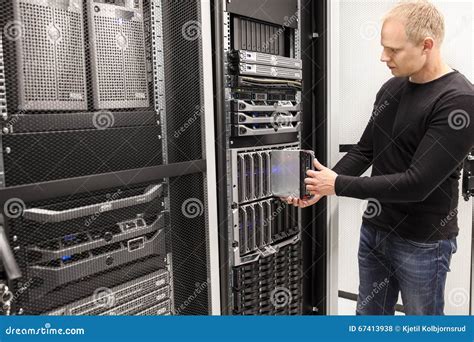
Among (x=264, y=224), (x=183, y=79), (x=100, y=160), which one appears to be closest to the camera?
(x=100, y=160)

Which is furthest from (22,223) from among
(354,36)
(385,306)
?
(354,36)

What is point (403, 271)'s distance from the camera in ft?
6.04

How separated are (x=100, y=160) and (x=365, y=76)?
2003mm

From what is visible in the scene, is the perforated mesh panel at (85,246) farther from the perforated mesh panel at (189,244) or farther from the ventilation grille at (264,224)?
the ventilation grille at (264,224)

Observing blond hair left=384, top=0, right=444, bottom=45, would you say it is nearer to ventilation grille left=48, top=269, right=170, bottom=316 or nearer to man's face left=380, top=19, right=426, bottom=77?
man's face left=380, top=19, right=426, bottom=77

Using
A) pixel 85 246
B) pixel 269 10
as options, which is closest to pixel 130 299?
pixel 85 246

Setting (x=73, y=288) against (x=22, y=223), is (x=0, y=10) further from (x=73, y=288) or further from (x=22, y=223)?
(x=73, y=288)

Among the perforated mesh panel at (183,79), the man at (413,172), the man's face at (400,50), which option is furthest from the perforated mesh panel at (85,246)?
the man's face at (400,50)

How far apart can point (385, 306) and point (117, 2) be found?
170cm

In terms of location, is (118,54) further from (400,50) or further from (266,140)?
(400,50)

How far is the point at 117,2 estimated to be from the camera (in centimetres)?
153

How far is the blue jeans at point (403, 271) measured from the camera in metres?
1.78

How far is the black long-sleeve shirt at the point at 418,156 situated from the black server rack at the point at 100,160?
70cm

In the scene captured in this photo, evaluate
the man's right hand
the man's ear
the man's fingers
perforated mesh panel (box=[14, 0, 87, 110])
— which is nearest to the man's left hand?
the man's fingers
